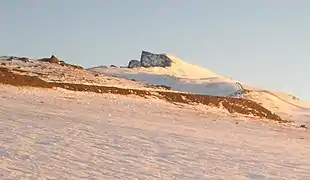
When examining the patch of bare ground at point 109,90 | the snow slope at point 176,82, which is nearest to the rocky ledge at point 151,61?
the snow slope at point 176,82

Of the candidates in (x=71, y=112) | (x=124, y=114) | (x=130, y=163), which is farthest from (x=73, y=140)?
(x=124, y=114)

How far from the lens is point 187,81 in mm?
102062

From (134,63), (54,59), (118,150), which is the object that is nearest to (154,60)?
(134,63)

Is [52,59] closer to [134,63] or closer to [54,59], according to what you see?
[54,59]

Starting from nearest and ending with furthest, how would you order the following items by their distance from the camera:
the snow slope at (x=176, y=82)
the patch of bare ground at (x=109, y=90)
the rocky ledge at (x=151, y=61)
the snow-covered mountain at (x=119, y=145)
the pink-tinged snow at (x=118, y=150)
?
the pink-tinged snow at (x=118, y=150)
the snow-covered mountain at (x=119, y=145)
the patch of bare ground at (x=109, y=90)
the snow slope at (x=176, y=82)
the rocky ledge at (x=151, y=61)

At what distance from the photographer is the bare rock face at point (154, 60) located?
4983 inches

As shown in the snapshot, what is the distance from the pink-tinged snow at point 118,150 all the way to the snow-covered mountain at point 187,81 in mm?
55821

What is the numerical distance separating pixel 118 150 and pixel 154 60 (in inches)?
4460

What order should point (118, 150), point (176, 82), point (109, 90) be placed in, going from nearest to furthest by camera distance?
point (118, 150)
point (109, 90)
point (176, 82)

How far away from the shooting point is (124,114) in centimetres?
2566

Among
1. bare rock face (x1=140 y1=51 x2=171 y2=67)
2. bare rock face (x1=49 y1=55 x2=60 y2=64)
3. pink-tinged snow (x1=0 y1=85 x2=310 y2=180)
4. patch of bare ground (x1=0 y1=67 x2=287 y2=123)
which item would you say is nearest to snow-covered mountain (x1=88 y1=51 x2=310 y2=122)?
bare rock face (x1=140 y1=51 x2=171 y2=67)

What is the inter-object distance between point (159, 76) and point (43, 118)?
83.8 m

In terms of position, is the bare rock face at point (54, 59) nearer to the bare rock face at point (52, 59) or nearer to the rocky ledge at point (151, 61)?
the bare rock face at point (52, 59)

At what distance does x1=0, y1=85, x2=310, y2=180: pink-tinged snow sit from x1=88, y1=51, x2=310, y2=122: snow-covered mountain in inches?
2198
